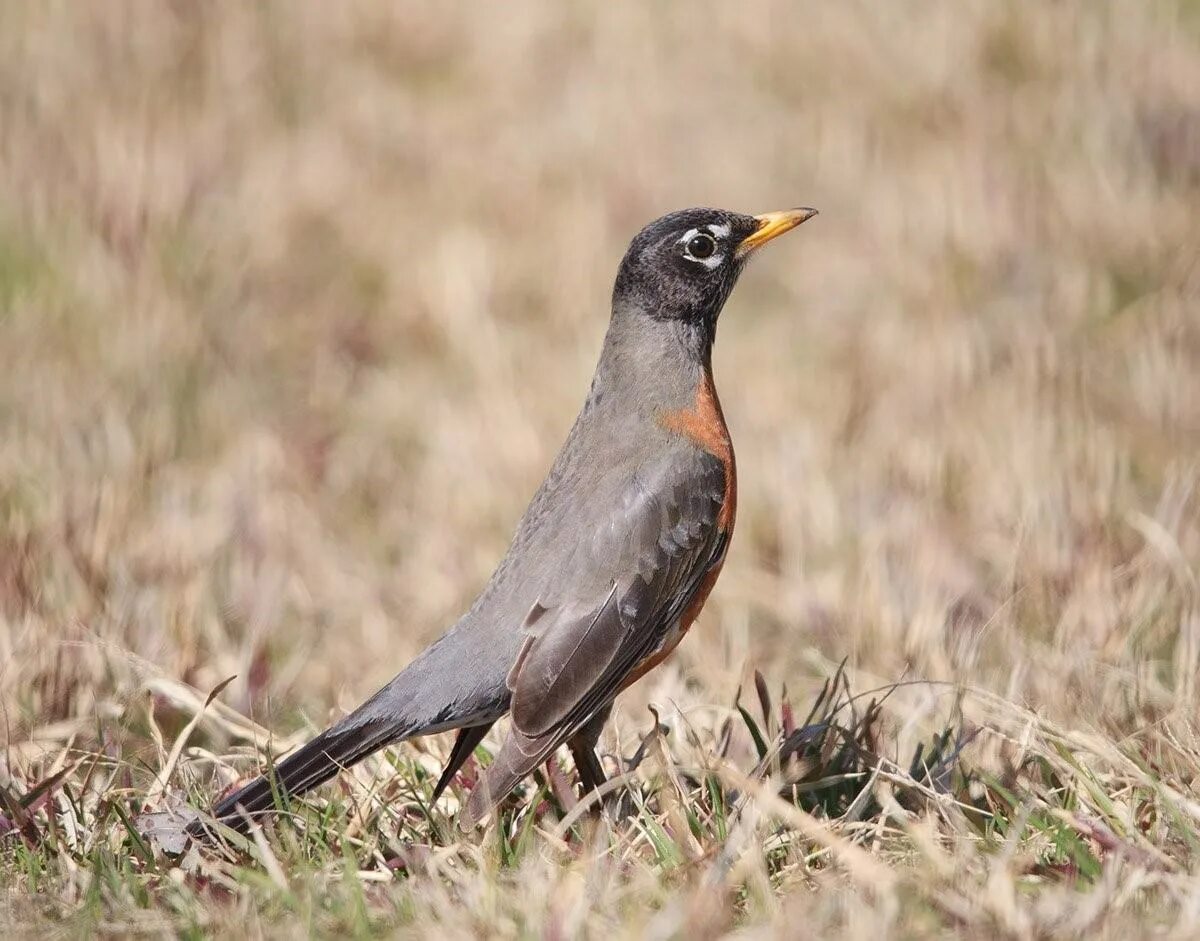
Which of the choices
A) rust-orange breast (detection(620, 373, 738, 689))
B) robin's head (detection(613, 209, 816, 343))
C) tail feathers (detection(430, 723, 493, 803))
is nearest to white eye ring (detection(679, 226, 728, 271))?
robin's head (detection(613, 209, 816, 343))

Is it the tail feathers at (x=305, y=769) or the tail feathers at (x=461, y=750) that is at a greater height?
the tail feathers at (x=305, y=769)

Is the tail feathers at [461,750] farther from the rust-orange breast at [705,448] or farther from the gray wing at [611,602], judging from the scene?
the rust-orange breast at [705,448]

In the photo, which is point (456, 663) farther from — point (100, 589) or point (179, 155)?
point (179, 155)

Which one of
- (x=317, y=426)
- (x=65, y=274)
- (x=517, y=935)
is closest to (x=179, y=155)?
(x=65, y=274)

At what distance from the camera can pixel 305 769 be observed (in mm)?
4207

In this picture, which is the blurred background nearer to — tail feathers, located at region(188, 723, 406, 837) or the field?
the field

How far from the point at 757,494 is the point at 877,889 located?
3832mm

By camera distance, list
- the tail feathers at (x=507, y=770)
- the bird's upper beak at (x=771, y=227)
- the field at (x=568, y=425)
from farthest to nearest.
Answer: the bird's upper beak at (x=771, y=227) < the tail feathers at (x=507, y=770) < the field at (x=568, y=425)

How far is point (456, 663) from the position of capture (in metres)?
4.57

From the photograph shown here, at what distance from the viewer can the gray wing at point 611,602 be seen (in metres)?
4.35

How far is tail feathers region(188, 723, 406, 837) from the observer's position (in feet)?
13.5

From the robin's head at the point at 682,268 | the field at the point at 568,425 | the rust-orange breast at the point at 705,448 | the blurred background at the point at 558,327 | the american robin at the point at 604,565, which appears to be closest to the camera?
the field at the point at 568,425

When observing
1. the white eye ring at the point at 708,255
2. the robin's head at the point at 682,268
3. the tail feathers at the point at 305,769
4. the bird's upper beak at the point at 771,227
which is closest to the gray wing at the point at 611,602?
the tail feathers at the point at 305,769

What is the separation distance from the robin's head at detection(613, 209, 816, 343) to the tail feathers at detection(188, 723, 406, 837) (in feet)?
5.77
